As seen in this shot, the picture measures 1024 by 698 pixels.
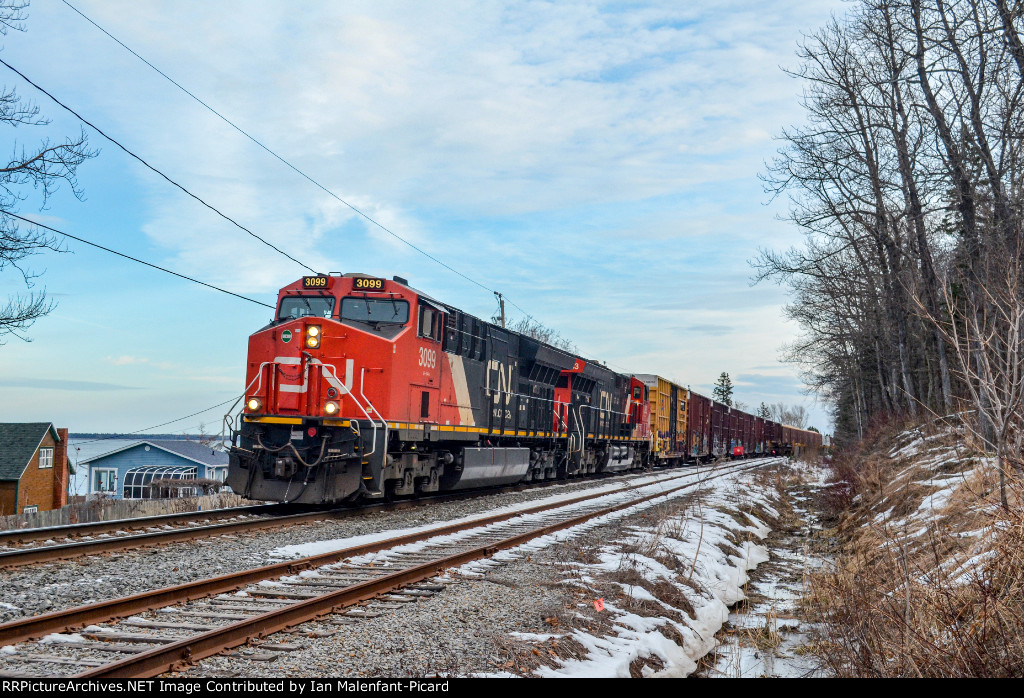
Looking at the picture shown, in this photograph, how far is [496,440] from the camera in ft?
62.7

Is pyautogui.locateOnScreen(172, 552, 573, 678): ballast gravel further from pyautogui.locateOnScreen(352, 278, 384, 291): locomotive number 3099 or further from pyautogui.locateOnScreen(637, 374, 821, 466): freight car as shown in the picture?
pyautogui.locateOnScreen(637, 374, 821, 466): freight car

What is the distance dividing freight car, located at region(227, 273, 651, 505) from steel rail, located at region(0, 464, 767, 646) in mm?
2997

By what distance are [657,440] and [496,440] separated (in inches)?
724

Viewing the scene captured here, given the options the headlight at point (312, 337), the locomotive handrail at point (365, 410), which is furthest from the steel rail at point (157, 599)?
the headlight at point (312, 337)

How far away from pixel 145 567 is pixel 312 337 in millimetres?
5681

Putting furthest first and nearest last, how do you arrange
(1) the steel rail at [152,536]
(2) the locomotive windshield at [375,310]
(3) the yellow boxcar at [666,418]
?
(3) the yellow boxcar at [666,418], (2) the locomotive windshield at [375,310], (1) the steel rail at [152,536]

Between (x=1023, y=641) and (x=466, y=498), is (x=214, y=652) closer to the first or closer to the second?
(x=1023, y=641)

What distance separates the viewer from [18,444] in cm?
4206

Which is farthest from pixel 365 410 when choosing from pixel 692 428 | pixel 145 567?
pixel 692 428

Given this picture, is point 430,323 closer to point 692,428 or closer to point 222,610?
point 222,610

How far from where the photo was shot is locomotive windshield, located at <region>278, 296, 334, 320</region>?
561 inches

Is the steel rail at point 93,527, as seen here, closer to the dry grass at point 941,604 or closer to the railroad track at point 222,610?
the railroad track at point 222,610

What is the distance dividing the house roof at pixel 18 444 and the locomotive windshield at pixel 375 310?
34749mm

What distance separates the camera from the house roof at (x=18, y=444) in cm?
4050
